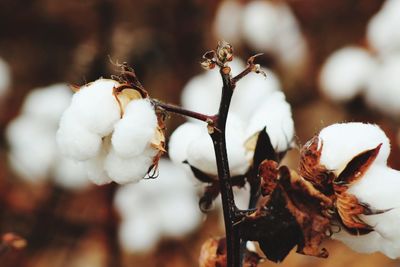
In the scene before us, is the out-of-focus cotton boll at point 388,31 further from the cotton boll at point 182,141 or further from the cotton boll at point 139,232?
the cotton boll at point 182,141

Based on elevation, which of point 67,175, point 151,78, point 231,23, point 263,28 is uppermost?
point 151,78

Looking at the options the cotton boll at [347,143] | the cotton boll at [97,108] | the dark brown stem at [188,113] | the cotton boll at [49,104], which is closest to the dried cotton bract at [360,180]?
the cotton boll at [347,143]

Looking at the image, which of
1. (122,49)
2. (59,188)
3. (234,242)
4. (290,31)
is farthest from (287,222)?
(122,49)

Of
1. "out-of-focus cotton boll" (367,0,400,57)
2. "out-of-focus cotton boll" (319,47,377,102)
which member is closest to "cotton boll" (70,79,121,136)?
"out-of-focus cotton boll" (367,0,400,57)

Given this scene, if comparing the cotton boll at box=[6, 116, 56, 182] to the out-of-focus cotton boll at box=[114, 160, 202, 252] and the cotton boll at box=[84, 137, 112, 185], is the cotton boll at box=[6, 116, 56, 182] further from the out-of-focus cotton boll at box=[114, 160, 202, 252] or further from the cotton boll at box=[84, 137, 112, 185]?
the cotton boll at box=[84, 137, 112, 185]

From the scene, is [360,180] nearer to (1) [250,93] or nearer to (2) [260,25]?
(1) [250,93]

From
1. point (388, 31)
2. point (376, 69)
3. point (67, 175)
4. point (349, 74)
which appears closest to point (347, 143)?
point (388, 31)
